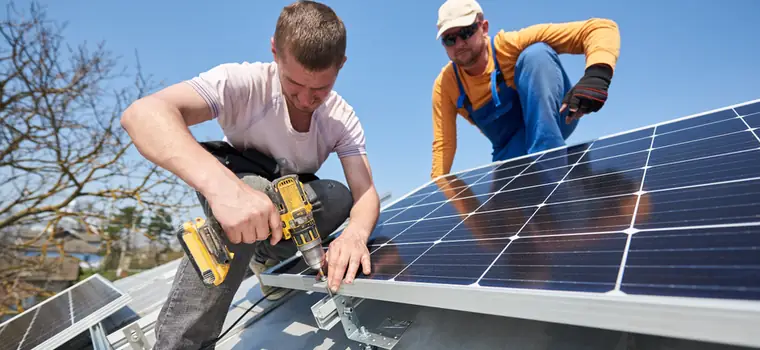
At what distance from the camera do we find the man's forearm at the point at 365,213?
2264 mm

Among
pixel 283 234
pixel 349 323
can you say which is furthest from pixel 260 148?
pixel 349 323

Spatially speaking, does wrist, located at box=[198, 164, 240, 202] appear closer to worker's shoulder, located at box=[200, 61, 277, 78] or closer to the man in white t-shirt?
the man in white t-shirt

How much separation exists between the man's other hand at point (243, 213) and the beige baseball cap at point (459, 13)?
3.38 m

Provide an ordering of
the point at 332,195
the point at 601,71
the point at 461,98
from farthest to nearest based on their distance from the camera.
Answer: the point at 461,98, the point at 601,71, the point at 332,195

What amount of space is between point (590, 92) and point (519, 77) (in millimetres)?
1076

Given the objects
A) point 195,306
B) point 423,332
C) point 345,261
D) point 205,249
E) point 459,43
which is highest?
point 459,43

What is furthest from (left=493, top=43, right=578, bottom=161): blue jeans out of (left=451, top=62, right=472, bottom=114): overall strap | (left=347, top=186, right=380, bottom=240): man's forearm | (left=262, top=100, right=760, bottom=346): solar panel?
(left=347, top=186, right=380, bottom=240): man's forearm

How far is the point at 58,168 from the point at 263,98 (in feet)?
28.8

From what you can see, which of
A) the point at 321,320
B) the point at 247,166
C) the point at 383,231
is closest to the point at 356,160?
the point at 383,231

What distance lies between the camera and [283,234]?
1774 mm

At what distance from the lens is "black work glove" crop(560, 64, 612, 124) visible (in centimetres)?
308

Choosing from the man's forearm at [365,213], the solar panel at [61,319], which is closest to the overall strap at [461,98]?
the man's forearm at [365,213]

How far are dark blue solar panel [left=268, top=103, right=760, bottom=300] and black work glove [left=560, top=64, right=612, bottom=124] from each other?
1.57 ft

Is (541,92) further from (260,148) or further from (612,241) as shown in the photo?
(260,148)
